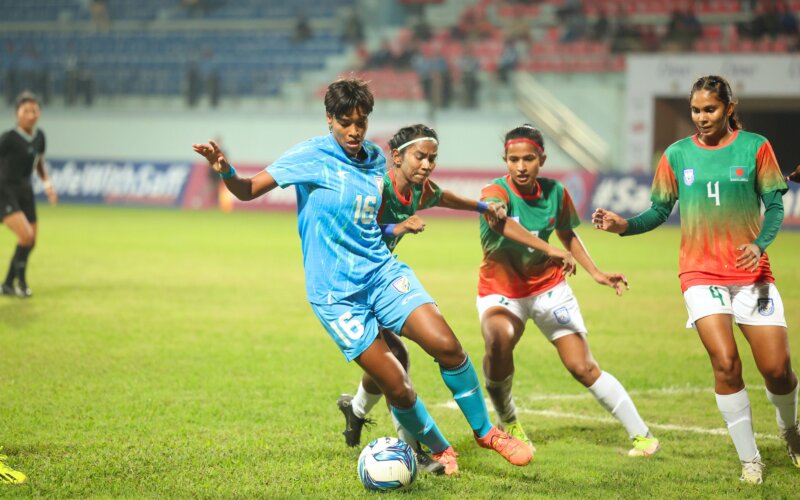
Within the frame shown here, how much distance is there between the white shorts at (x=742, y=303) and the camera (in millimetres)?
6004

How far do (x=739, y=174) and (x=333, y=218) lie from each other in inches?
93.7

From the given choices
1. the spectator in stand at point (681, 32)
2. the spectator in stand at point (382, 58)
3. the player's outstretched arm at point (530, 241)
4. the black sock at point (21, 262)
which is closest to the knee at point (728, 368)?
the player's outstretched arm at point (530, 241)

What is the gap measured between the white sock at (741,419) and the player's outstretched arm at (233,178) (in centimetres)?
290

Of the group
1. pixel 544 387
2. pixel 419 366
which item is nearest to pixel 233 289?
pixel 419 366

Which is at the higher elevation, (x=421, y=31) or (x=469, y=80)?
(x=421, y=31)

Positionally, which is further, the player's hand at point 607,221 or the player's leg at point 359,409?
the player's leg at point 359,409

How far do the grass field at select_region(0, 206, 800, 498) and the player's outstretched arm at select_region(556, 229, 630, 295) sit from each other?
1.12 metres

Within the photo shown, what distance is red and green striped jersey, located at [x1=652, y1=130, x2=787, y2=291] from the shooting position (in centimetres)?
607

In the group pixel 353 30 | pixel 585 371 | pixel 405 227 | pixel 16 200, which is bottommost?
pixel 16 200

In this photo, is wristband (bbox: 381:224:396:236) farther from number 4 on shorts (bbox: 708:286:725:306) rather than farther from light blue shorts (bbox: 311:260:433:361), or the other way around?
number 4 on shorts (bbox: 708:286:725:306)

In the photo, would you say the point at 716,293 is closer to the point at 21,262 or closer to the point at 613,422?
the point at 613,422

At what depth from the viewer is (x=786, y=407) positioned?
6.25 metres

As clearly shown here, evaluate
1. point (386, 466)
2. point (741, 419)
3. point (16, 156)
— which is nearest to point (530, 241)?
point (741, 419)

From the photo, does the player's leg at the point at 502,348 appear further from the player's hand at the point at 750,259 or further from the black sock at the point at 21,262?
the black sock at the point at 21,262
